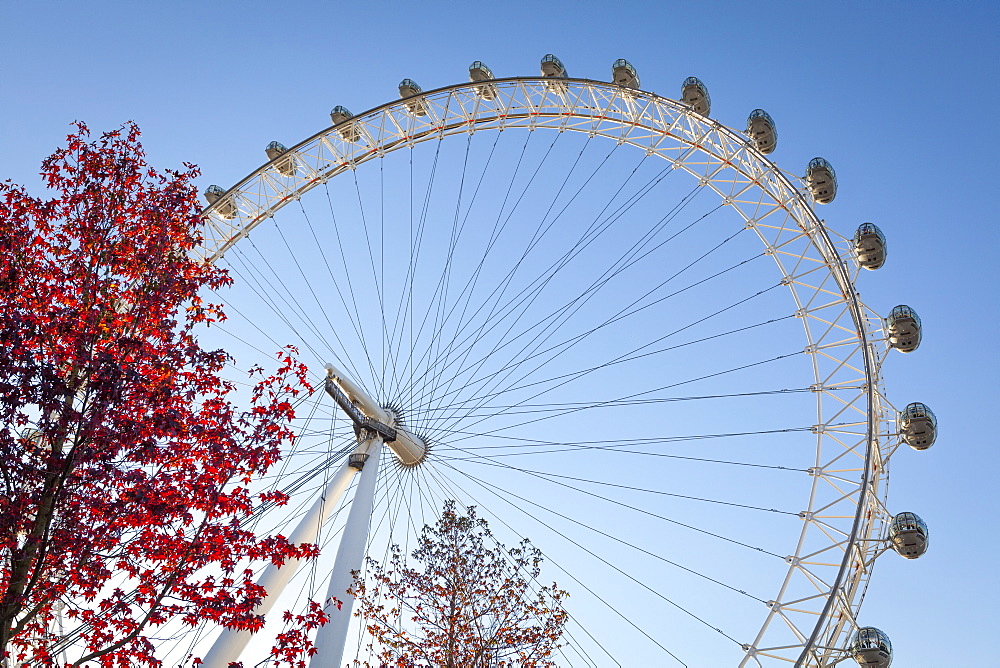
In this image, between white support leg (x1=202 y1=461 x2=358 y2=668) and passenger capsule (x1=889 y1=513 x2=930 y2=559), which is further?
passenger capsule (x1=889 y1=513 x2=930 y2=559)

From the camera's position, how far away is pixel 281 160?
28.2 metres

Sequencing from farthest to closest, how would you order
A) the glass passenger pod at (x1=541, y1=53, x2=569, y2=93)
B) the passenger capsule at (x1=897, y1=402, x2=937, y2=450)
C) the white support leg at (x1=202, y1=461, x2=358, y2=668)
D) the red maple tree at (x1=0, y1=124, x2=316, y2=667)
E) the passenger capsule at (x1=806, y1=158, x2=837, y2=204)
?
1. the glass passenger pod at (x1=541, y1=53, x2=569, y2=93)
2. the passenger capsule at (x1=806, y1=158, x2=837, y2=204)
3. the passenger capsule at (x1=897, y1=402, x2=937, y2=450)
4. the white support leg at (x1=202, y1=461, x2=358, y2=668)
5. the red maple tree at (x1=0, y1=124, x2=316, y2=667)

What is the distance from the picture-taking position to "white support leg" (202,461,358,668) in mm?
15352

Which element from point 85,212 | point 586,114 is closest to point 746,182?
point 586,114

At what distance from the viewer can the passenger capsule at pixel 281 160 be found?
28.2 m

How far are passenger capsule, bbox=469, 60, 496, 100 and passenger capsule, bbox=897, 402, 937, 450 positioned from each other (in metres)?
15.9

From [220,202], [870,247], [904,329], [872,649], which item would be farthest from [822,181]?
[220,202]

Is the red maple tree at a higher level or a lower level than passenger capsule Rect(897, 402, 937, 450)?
lower

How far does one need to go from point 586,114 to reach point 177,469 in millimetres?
19857

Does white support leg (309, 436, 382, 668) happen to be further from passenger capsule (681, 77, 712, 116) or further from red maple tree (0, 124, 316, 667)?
passenger capsule (681, 77, 712, 116)

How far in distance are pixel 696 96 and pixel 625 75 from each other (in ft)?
7.74

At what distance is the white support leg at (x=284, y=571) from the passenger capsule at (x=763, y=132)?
15.1 m

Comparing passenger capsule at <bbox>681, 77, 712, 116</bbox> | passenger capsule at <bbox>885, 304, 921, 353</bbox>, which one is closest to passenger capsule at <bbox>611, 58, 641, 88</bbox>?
passenger capsule at <bbox>681, 77, 712, 116</bbox>

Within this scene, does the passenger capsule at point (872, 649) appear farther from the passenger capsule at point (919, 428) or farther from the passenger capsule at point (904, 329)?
the passenger capsule at point (904, 329)
